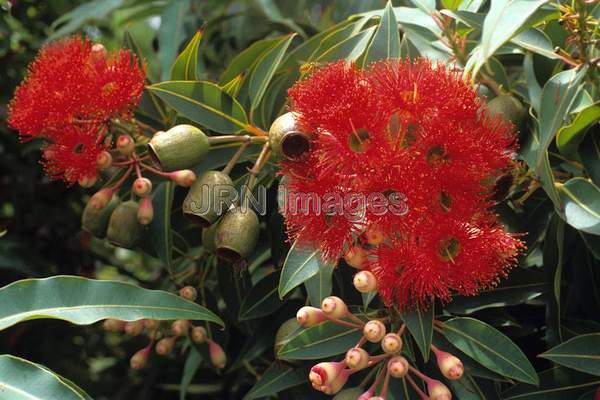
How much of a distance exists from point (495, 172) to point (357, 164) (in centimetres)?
30

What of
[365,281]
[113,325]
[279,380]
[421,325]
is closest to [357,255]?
[365,281]

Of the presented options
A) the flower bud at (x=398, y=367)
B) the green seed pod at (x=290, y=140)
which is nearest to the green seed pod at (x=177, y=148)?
the green seed pod at (x=290, y=140)

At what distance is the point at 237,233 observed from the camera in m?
1.64

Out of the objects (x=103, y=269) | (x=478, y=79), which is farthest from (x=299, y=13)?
(x=478, y=79)

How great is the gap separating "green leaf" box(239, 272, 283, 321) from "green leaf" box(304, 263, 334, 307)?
245 millimetres

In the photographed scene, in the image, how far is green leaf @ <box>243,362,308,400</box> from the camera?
170 cm

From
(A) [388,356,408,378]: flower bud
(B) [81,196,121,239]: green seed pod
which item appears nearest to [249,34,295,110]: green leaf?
(B) [81,196,121,239]: green seed pod

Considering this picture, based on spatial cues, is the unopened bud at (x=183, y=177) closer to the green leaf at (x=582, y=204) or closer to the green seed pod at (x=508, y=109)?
the green seed pod at (x=508, y=109)

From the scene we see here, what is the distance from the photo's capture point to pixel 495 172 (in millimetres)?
1502

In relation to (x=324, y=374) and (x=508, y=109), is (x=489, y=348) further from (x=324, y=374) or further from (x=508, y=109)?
(x=508, y=109)

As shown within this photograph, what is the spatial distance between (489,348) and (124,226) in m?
0.90

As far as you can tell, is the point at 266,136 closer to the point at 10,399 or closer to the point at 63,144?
the point at 63,144

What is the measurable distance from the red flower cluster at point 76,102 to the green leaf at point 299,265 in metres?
0.58

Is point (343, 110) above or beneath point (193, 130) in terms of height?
above
